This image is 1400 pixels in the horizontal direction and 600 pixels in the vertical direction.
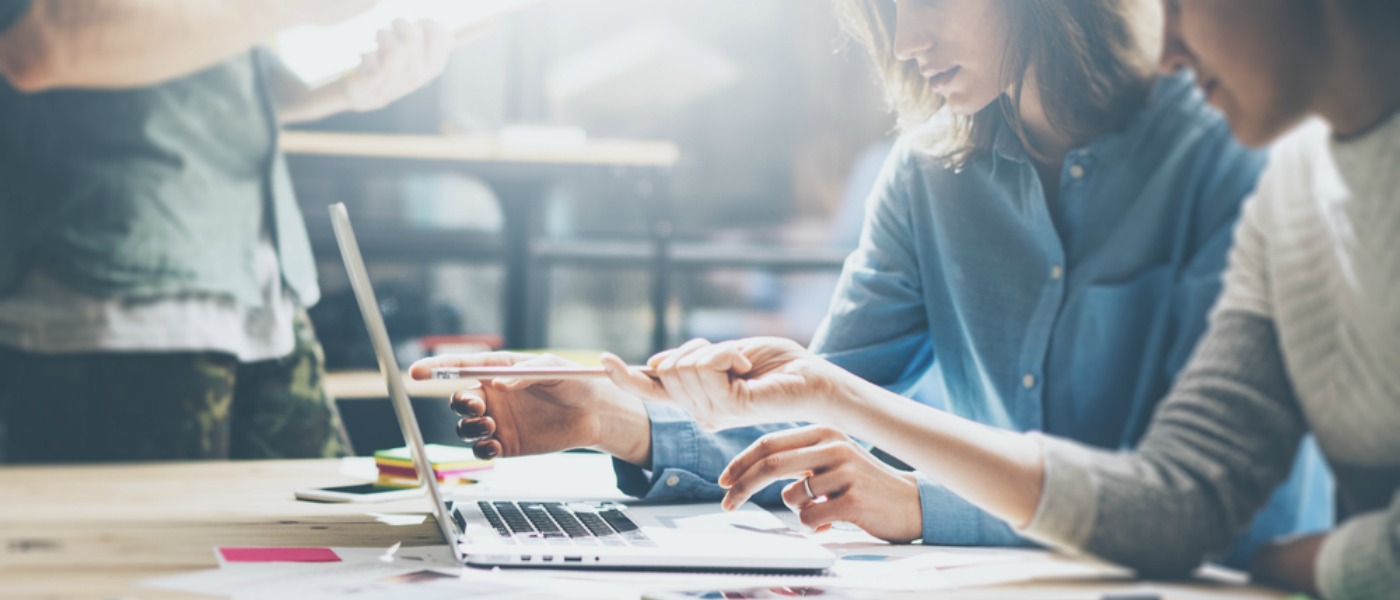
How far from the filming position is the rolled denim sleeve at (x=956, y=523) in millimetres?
841

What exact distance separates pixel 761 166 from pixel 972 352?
341 centimetres

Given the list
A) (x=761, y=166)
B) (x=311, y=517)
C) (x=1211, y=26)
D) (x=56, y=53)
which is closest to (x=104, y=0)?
(x=56, y=53)

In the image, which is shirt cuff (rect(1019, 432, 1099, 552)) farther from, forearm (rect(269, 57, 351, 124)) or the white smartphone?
forearm (rect(269, 57, 351, 124))

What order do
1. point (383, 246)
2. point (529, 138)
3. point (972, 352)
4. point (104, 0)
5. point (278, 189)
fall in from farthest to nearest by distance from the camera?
point (383, 246) < point (529, 138) < point (278, 189) < point (104, 0) < point (972, 352)

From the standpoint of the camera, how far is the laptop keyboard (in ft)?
2.78

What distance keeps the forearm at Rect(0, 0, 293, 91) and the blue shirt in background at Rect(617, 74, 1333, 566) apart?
83 centimetres

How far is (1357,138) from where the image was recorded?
65 centimetres

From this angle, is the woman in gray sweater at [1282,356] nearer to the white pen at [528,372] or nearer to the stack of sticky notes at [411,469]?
the white pen at [528,372]

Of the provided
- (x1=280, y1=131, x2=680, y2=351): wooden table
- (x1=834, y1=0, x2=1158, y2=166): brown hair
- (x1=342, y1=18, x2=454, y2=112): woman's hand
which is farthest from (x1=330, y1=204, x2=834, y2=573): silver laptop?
(x1=280, y1=131, x2=680, y2=351): wooden table

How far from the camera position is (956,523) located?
0.89 metres

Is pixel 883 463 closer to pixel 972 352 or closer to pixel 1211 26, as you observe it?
pixel 972 352

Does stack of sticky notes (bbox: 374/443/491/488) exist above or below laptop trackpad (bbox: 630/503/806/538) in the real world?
below

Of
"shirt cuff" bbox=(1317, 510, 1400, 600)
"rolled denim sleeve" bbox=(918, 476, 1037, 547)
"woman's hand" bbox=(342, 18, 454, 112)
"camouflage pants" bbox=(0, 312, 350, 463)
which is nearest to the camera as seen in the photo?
"shirt cuff" bbox=(1317, 510, 1400, 600)

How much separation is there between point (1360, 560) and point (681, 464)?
57cm
